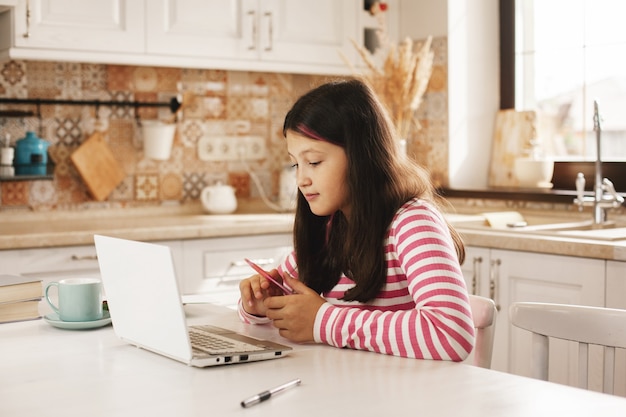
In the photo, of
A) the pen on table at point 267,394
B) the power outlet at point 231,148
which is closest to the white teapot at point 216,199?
the power outlet at point 231,148

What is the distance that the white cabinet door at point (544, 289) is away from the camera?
2551 mm

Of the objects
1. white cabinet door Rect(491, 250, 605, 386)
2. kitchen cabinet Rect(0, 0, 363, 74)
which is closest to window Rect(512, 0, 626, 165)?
kitchen cabinet Rect(0, 0, 363, 74)

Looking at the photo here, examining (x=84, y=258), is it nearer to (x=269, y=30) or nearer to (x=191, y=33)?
(x=191, y=33)

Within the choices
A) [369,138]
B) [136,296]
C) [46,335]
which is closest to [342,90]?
[369,138]

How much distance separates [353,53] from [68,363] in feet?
8.39

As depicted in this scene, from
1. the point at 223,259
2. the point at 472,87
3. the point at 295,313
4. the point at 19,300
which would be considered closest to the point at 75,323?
the point at 19,300

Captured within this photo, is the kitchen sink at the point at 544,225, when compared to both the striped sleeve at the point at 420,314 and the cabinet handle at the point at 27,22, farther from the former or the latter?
the cabinet handle at the point at 27,22

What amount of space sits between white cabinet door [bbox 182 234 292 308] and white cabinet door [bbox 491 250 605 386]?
0.83 m

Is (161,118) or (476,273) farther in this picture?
(161,118)

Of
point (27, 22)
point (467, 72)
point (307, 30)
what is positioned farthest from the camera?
point (467, 72)

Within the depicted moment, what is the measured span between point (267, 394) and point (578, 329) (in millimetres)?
654

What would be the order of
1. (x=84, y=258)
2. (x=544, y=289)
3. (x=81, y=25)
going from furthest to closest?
(x=81, y=25) < (x=84, y=258) < (x=544, y=289)

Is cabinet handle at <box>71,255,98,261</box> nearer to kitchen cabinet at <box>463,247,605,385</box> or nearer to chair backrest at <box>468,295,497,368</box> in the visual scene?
kitchen cabinet at <box>463,247,605,385</box>

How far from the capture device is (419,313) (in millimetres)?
1382
